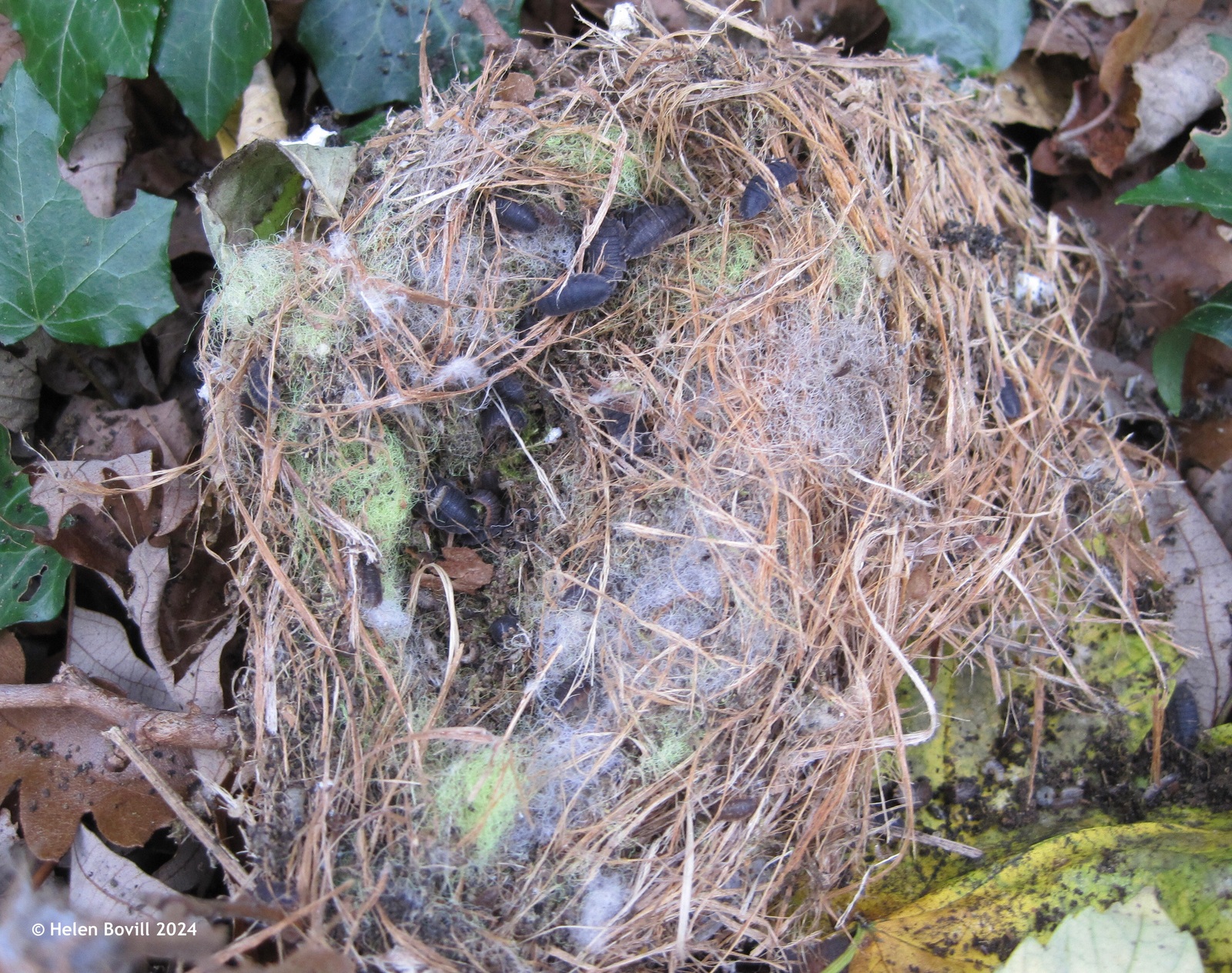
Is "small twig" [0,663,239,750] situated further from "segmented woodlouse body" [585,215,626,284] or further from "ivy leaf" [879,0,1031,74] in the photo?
"ivy leaf" [879,0,1031,74]

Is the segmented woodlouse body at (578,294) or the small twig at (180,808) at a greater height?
the segmented woodlouse body at (578,294)

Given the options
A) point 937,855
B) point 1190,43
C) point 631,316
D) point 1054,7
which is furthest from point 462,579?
point 1190,43

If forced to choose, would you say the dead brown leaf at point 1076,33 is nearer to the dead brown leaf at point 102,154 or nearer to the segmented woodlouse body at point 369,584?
the segmented woodlouse body at point 369,584

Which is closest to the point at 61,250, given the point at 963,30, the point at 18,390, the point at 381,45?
the point at 18,390

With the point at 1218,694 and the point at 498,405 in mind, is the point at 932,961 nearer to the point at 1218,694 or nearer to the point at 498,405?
the point at 1218,694

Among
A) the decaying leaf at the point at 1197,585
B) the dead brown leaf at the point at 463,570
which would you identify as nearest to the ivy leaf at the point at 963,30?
the decaying leaf at the point at 1197,585

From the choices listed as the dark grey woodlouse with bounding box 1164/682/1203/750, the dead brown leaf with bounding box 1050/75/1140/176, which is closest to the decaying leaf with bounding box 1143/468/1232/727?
the dark grey woodlouse with bounding box 1164/682/1203/750
